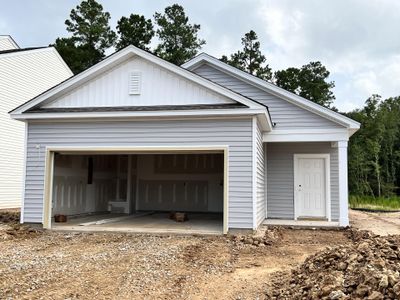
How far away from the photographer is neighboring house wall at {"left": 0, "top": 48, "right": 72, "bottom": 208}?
640 inches

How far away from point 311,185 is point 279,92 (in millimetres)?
3028

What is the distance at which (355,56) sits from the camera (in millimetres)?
28750

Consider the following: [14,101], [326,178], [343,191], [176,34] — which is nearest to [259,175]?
[343,191]

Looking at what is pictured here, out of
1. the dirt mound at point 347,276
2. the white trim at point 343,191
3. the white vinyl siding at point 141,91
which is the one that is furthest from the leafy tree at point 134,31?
the dirt mound at point 347,276

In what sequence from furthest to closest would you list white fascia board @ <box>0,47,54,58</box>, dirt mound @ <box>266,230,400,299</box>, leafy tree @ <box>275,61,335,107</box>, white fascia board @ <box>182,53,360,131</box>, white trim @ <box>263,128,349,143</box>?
leafy tree @ <box>275,61,335,107</box>, white fascia board @ <box>0,47,54,58</box>, white trim @ <box>263,128,349,143</box>, white fascia board @ <box>182,53,360,131</box>, dirt mound @ <box>266,230,400,299</box>

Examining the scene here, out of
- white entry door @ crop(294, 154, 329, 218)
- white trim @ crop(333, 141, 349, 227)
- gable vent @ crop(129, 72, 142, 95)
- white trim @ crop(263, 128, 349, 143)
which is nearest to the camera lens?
gable vent @ crop(129, 72, 142, 95)

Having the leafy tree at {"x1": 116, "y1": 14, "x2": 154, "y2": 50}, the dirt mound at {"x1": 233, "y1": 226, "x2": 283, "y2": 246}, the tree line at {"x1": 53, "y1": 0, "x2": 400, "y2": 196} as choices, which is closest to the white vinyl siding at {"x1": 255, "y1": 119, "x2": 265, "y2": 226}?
the dirt mound at {"x1": 233, "y1": 226, "x2": 283, "y2": 246}

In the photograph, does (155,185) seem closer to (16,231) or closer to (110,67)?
(110,67)

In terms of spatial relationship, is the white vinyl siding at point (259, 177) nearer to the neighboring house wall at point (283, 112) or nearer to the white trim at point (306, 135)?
the white trim at point (306, 135)

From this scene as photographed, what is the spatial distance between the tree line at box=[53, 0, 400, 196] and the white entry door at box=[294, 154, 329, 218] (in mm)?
19241

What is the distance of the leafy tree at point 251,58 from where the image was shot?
34.7 m

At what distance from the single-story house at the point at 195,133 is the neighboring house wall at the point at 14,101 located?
527cm

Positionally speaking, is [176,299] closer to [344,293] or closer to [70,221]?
[344,293]

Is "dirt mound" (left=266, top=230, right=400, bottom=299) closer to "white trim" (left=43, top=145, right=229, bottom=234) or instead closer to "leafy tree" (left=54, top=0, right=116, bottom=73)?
"white trim" (left=43, top=145, right=229, bottom=234)
